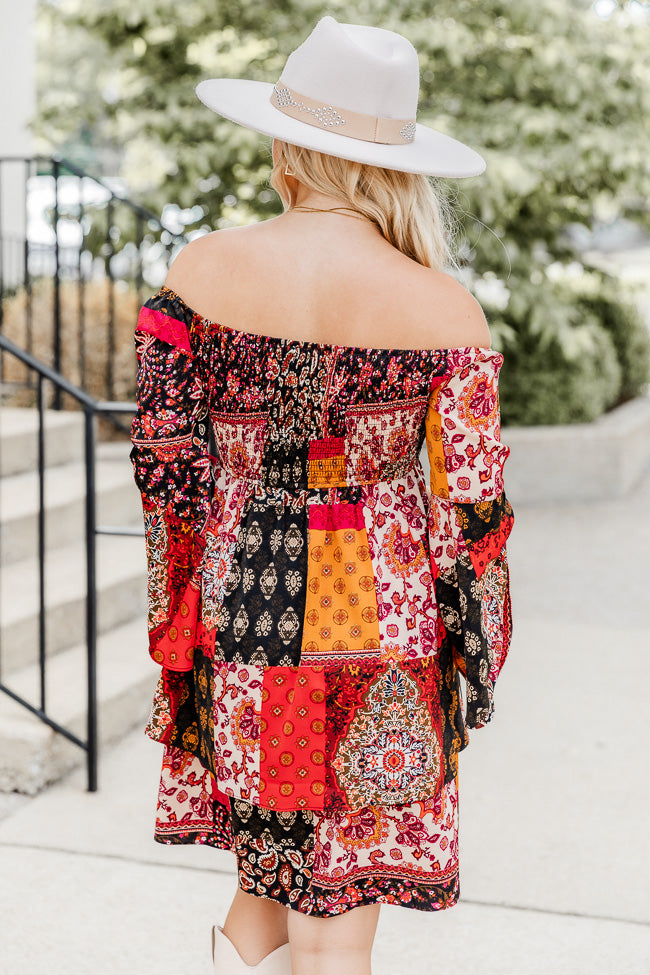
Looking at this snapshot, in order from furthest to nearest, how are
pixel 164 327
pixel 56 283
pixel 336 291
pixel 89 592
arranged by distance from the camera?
pixel 56 283, pixel 89 592, pixel 164 327, pixel 336 291

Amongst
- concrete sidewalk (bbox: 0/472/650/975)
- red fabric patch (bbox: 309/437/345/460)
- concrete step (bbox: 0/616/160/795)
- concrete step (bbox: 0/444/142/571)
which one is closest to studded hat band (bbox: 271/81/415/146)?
red fabric patch (bbox: 309/437/345/460)

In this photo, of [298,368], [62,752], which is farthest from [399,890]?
[62,752]

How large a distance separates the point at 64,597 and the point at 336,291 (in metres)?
2.81

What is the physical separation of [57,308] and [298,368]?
14.9 feet

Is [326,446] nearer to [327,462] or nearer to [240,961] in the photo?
[327,462]

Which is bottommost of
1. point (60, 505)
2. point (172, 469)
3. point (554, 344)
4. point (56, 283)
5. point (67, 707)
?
point (554, 344)

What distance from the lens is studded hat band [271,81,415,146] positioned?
1.65 m

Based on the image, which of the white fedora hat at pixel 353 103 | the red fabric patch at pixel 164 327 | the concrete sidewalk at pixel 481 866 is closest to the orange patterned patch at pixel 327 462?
the red fabric patch at pixel 164 327

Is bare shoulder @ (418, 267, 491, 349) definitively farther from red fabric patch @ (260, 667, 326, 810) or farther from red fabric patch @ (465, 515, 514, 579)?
red fabric patch @ (260, 667, 326, 810)

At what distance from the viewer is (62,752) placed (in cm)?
347

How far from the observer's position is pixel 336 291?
1611mm

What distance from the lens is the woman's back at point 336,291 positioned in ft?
5.29

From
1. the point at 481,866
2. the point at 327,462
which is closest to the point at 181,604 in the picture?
the point at 327,462

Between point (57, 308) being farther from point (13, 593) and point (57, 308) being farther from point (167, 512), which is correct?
point (167, 512)
